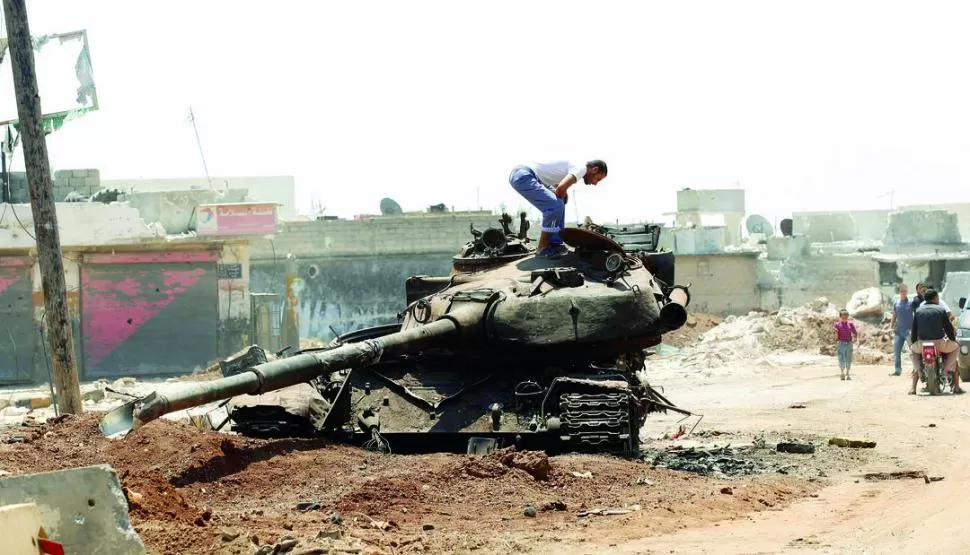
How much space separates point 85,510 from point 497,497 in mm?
3547

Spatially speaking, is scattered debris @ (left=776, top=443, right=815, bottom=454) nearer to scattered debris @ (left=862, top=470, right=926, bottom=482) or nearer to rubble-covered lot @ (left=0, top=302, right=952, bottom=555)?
rubble-covered lot @ (left=0, top=302, right=952, bottom=555)

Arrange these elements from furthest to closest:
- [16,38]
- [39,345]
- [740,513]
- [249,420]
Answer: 1. [39,345]
2. [16,38]
3. [249,420]
4. [740,513]

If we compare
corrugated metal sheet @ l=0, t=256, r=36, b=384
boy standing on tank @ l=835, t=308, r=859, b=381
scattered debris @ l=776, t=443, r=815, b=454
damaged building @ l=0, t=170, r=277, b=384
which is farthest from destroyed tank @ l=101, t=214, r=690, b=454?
corrugated metal sheet @ l=0, t=256, r=36, b=384

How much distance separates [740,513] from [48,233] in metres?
8.42

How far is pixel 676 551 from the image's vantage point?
7703 millimetres

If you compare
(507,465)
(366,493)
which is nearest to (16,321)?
(507,465)

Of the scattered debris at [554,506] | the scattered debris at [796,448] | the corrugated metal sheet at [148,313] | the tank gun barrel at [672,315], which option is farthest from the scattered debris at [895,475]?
the corrugated metal sheet at [148,313]

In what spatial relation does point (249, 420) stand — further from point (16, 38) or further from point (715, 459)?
point (16, 38)

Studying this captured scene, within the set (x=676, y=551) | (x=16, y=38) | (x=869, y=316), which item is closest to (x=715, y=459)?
(x=676, y=551)

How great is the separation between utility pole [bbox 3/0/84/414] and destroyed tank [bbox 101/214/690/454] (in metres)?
3.25

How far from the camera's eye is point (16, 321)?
106 ft

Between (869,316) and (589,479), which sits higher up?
(589,479)

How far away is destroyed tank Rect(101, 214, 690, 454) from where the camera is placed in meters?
11.3

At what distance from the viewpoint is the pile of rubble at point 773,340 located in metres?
29.2
